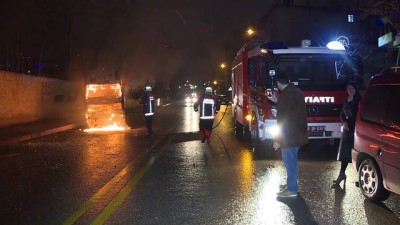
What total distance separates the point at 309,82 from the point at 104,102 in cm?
1142

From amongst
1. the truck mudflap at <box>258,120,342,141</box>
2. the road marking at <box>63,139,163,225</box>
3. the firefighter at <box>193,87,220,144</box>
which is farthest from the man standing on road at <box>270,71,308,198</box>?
the firefighter at <box>193,87,220,144</box>

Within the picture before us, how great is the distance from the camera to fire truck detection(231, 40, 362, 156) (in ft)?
35.4

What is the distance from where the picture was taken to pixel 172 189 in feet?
24.3

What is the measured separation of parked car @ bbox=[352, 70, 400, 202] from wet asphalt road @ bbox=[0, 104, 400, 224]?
0.33 meters

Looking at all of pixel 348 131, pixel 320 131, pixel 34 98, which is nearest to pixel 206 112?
pixel 320 131

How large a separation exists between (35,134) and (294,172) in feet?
40.4

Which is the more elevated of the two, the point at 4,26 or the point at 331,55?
the point at 4,26

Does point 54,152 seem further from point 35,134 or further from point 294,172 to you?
point 294,172

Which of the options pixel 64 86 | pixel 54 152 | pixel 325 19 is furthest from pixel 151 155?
pixel 325 19

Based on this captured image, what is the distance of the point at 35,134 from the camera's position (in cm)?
1666

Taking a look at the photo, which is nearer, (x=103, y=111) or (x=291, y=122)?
(x=291, y=122)

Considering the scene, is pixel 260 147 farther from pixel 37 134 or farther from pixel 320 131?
pixel 37 134

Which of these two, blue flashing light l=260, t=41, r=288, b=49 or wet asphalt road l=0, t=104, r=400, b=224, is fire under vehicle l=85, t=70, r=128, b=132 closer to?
wet asphalt road l=0, t=104, r=400, b=224

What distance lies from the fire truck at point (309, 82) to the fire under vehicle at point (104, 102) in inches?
366
